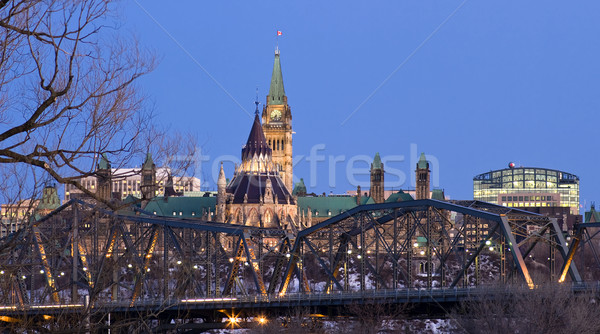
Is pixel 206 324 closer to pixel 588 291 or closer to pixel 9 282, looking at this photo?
pixel 588 291

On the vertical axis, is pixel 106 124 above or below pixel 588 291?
above

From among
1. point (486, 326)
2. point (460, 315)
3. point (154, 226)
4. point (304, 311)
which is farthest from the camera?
point (154, 226)

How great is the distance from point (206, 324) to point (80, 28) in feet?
232

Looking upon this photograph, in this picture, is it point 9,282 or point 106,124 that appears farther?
point 9,282

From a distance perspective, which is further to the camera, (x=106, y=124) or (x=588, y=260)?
(x=588, y=260)

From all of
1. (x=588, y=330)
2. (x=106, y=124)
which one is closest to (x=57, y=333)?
(x=106, y=124)

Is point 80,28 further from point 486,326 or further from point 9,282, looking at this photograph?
point 486,326

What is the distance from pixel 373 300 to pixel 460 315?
9525mm

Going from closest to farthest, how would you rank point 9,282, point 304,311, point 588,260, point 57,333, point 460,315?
point 57,333 → point 9,282 → point 460,315 → point 304,311 → point 588,260

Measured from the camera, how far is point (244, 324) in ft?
340

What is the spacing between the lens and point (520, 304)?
8188cm

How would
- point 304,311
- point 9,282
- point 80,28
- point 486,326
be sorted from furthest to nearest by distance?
point 304,311 < point 486,326 < point 9,282 < point 80,28

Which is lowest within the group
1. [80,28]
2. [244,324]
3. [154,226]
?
[244,324]

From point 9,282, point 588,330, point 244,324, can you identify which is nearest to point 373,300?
point 244,324
